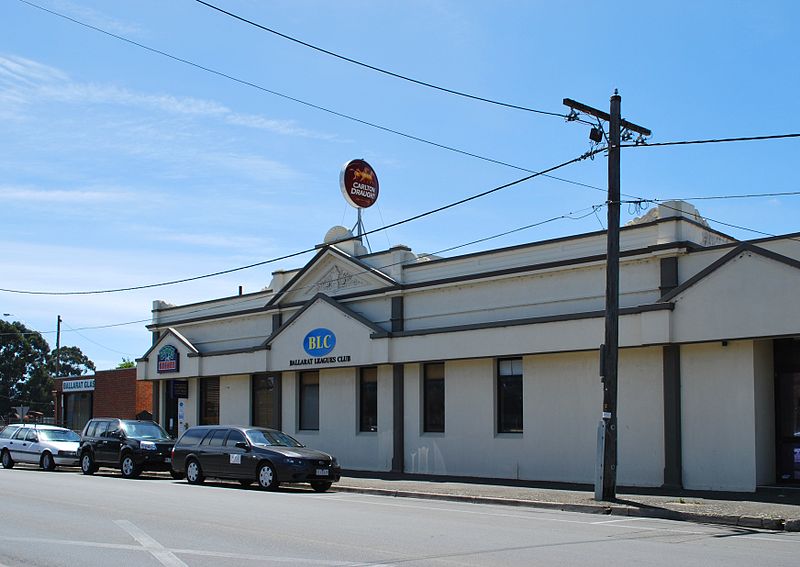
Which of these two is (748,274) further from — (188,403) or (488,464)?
(188,403)

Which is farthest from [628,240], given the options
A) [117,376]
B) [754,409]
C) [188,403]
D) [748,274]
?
[117,376]

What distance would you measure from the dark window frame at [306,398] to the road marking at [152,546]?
1578 cm

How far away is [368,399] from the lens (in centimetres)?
2759

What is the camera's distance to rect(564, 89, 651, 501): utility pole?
17.1 metres

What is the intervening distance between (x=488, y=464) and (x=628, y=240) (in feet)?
22.6

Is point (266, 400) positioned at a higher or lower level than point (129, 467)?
higher

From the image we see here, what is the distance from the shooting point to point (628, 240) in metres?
20.6

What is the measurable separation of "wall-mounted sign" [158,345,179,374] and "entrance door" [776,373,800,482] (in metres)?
23.1

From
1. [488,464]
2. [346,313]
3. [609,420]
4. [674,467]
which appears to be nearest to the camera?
[609,420]

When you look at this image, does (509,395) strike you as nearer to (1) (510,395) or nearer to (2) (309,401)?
(1) (510,395)

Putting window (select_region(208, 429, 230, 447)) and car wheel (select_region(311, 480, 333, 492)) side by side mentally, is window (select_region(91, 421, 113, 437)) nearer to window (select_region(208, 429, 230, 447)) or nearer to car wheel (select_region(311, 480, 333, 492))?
window (select_region(208, 429, 230, 447))

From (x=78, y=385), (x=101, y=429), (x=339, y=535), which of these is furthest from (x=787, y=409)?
(x=78, y=385)

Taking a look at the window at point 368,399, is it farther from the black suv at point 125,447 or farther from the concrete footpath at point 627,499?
the black suv at point 125,447

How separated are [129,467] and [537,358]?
11.9 m
